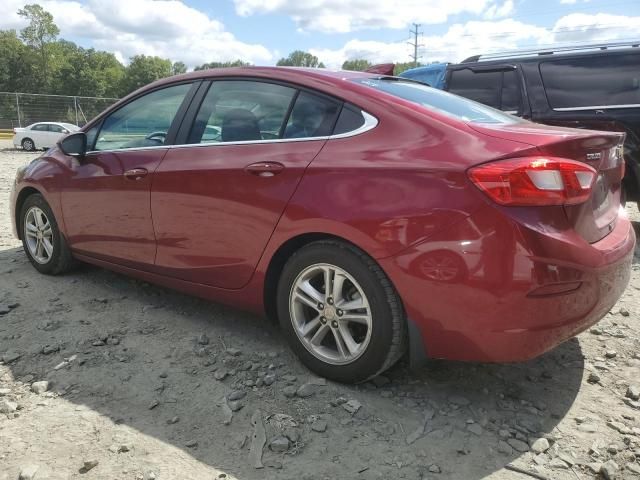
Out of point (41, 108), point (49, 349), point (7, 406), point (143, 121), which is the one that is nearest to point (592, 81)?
point (143, 121)

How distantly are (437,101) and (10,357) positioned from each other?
2722 millimetres

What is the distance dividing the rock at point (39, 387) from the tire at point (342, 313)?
1.22 m

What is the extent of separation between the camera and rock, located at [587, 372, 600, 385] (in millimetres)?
2914

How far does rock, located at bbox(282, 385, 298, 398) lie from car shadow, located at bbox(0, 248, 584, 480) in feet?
0.12

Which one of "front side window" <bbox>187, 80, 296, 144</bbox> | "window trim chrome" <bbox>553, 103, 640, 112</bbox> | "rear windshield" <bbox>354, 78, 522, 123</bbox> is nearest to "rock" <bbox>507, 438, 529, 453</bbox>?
"rear windshield" <bbox>354, 78, 522, 123</bbox>

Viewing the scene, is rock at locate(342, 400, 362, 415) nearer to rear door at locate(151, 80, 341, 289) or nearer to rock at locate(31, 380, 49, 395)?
rear door at locate(151, 80, 341, 289)

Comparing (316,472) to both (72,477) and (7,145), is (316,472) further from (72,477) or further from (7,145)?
(7,145)

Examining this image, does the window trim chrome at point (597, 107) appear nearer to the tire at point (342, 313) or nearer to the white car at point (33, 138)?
the tire at point (342, 313)

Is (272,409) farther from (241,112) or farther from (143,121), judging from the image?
(143,121)

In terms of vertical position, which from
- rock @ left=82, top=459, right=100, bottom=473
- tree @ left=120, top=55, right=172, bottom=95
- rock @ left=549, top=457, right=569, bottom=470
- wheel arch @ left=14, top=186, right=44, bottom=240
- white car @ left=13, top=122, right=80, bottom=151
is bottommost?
rock @ left=549, top=457, right=569, bottom=470

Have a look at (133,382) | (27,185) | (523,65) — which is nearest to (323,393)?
(133,382)

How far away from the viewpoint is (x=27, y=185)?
14.9 ft

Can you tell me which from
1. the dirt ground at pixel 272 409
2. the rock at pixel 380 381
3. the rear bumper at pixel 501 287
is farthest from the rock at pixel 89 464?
the rear bumper at pixel 501 287

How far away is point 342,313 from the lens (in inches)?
107
